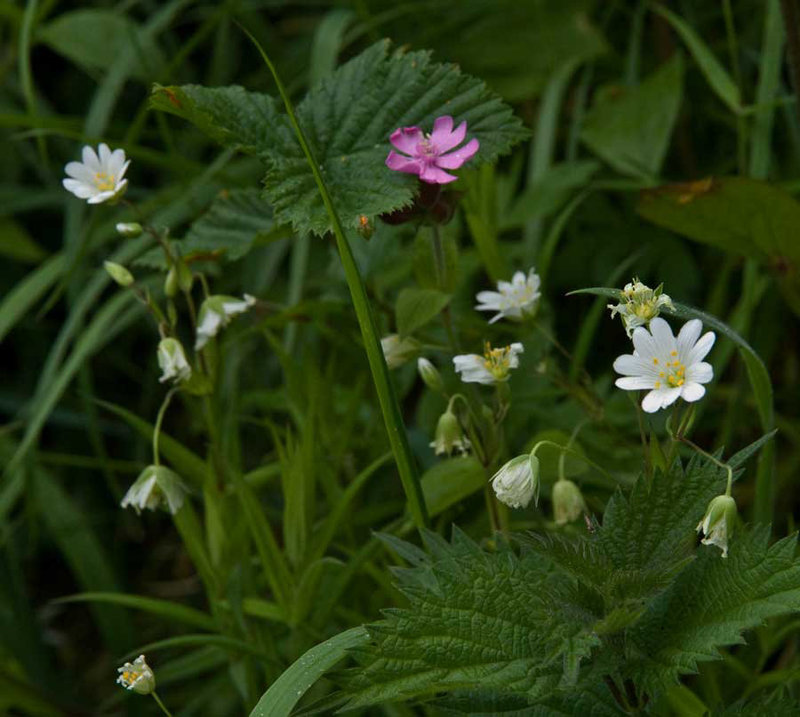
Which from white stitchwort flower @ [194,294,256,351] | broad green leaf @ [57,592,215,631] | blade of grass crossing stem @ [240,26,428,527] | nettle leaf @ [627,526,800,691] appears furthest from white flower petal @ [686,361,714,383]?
broad green leaf @ [57,592,215,631]

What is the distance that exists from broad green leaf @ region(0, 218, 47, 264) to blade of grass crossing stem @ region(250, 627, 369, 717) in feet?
3.78

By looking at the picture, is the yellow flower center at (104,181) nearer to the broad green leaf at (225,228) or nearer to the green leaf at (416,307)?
the broad green leaf at (225,228)

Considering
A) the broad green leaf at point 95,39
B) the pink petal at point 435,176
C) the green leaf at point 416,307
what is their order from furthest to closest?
1. the broad green leaf at point 95,39
2. the green leaf at point 416,307
3. the pink petal at point 435,176

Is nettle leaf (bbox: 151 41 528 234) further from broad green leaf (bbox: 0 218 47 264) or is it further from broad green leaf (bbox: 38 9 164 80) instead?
broad green leaf (bbox: 0 218 47 264)

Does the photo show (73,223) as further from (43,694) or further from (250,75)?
(43,694)

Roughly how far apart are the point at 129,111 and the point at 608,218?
0.96 m

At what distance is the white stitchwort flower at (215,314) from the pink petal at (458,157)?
10.4 inches

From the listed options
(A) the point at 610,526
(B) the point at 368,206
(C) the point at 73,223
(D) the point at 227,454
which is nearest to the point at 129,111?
(C) the point at 73,223

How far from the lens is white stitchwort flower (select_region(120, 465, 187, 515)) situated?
41.9 inches

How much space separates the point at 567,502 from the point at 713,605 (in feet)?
0.71

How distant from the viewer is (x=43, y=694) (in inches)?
58.7

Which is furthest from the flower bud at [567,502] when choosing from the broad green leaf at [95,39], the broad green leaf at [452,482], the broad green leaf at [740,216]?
the broad green leaf at [95,39]

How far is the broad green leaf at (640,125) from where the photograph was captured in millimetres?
1559

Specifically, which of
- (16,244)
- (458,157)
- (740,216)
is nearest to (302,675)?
(458,157)
